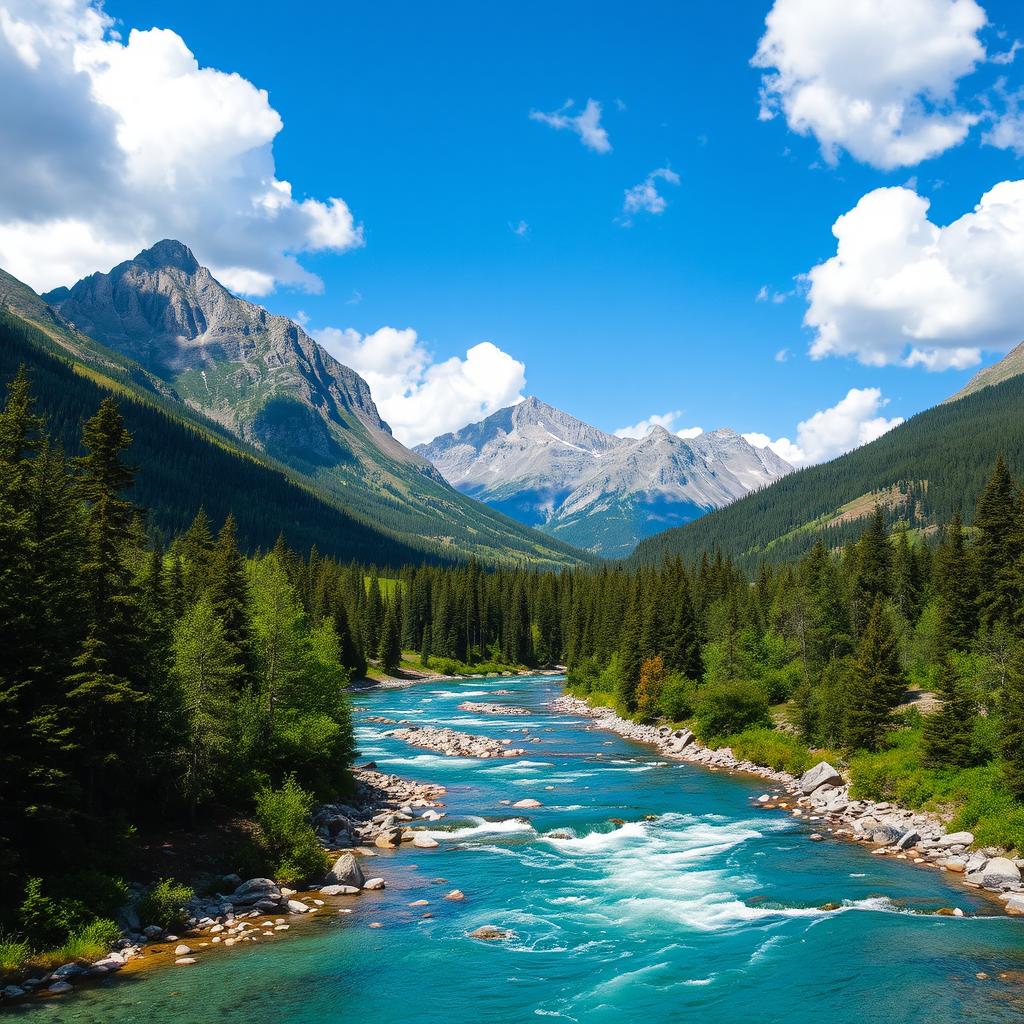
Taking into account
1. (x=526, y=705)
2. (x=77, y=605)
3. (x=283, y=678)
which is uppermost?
(x=77, y=605)

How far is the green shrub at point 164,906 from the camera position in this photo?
27.8 metres

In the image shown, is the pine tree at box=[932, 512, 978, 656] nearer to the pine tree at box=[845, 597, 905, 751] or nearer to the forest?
the forest

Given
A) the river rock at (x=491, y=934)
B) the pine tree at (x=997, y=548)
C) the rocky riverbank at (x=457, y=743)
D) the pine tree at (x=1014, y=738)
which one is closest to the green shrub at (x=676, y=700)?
the rocky riverbank at (x=457, y=743)

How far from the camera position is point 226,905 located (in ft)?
98.8

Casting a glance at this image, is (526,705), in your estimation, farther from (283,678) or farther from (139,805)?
(139,805)

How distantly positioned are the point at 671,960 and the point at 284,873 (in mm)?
16907

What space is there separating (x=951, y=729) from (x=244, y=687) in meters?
41.2

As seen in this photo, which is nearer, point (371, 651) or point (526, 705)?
point (526, 705)

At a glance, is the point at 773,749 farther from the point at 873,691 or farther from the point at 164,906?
the point at 164,906

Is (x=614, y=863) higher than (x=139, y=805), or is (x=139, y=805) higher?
(x=139, y=805)

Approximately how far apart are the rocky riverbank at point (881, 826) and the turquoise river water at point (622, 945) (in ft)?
5.01

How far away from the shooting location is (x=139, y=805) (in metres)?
34.5

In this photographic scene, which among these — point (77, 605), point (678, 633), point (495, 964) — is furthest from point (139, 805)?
point (678, 633)

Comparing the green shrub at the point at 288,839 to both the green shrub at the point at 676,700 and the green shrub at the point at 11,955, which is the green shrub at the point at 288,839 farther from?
the green shrub at the point at 676,700
